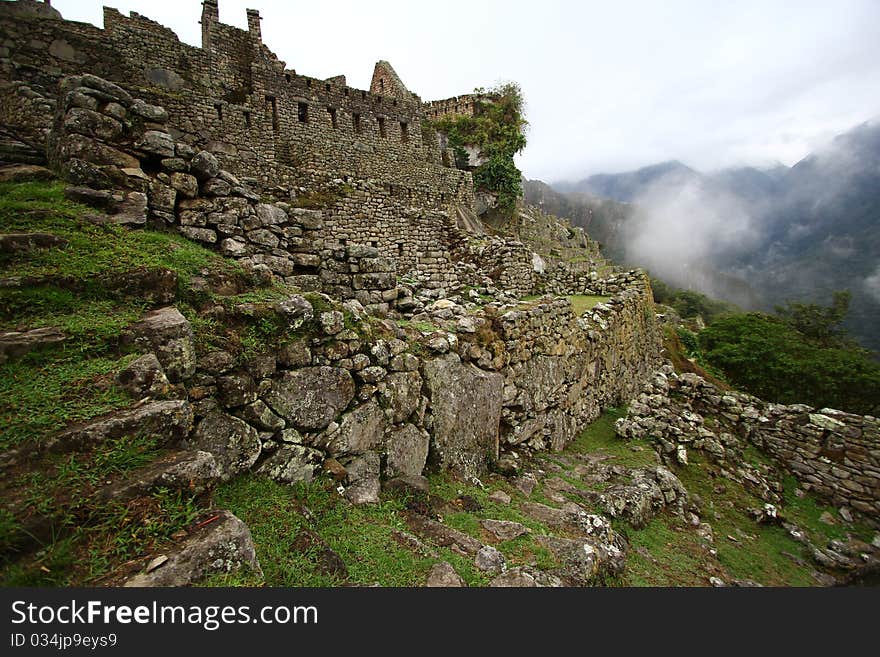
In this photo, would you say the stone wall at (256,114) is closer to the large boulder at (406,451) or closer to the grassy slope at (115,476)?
the grassy slope at (115,476)

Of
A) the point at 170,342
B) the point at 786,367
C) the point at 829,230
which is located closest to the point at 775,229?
the point at 829,230

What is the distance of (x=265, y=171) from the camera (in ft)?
39.6

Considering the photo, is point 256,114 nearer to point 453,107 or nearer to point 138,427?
point 138,427

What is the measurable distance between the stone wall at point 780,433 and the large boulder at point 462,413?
5363 mm

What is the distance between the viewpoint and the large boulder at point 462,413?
6035 mm

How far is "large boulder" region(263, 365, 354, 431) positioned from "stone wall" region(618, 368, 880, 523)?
342 inches

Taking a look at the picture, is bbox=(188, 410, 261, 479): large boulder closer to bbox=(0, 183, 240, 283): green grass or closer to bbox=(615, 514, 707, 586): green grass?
bbox=(0, 183, 240, 283): green grass

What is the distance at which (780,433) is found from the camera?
405 inches

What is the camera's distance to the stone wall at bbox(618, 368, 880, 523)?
29.8 feet

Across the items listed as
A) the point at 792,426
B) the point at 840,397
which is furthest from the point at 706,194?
the point at 792,426

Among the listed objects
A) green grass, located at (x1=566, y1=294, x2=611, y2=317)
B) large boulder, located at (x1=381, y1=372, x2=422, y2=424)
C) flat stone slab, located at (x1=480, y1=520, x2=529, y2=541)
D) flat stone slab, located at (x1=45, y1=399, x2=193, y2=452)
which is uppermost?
flat stone slab, located at (x1=45, y1=399, x2=193, y2=452)

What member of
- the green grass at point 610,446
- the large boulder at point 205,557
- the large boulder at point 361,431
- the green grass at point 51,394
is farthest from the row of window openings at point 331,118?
the green grass at point 610,446

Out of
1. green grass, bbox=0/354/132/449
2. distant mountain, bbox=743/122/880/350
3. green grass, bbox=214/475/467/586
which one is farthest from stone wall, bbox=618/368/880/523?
distant mountain, bbox=743/122/880/350

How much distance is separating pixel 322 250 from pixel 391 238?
357 cm
